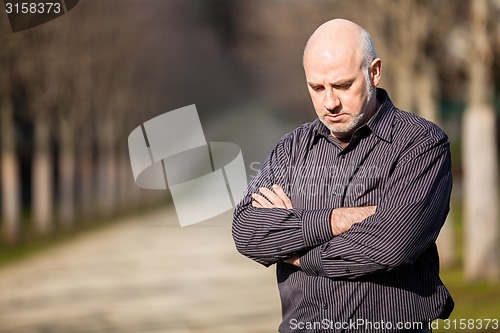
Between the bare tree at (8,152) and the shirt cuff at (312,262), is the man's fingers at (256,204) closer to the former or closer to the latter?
the shirt cuff at (312,262)

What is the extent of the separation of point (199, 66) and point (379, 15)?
34.2 meters

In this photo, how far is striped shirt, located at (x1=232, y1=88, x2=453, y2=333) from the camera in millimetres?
3420

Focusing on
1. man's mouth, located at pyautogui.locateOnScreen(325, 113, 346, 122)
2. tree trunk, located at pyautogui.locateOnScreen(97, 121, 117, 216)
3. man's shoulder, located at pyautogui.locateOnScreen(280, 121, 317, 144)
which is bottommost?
tree trunk, located at pyautogui.locateOnScreen(97, 121, 117, 216)

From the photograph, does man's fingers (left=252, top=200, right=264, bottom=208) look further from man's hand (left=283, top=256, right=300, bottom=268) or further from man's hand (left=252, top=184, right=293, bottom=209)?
man's hand (left=283, top=256, right=300, bottom=268)

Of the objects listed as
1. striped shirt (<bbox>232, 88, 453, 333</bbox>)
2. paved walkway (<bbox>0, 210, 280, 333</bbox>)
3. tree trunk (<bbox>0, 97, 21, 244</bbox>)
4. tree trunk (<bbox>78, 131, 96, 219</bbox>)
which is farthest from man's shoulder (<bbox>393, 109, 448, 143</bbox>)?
tree trunk (<bbox>78, 131, 96, 219</bbox>)

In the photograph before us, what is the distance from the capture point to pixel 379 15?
1889 centimetres

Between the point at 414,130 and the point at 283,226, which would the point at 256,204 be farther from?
the point at 414,130

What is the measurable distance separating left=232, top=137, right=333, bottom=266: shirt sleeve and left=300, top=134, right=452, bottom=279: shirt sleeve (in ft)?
0.21


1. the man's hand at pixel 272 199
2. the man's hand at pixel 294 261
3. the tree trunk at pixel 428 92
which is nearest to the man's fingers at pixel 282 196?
the man's hand at pixel 272 199

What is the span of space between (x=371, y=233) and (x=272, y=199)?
17.5 inches

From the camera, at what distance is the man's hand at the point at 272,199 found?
3.73 meters

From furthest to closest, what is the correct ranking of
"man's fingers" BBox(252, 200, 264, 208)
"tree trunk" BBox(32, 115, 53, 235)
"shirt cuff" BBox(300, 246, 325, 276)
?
"tree trunk" BBox(32, 115, 53, 235)
"man's fingers" BBox(252, 200, 264, 208)
"shirt cuff" BBox(300, 246, 325, 276)

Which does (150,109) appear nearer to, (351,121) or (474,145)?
(474,145)

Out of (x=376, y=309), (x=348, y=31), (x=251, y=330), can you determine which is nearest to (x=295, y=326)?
(x=376, y=309)
